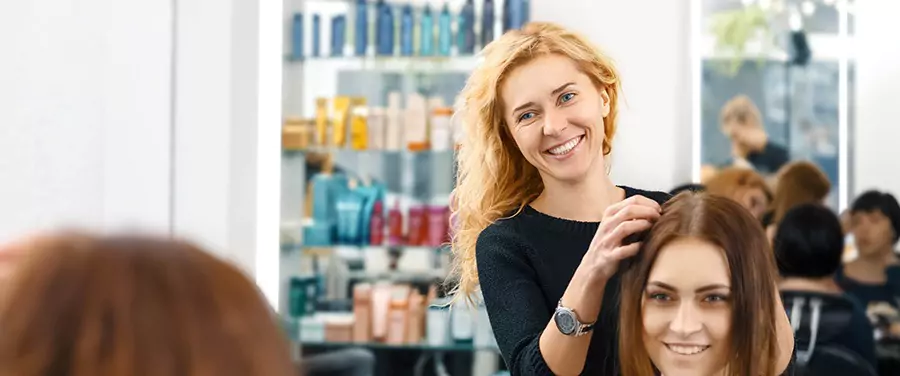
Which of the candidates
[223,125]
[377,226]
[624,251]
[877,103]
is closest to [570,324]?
[624,251]

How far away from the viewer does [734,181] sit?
187 inches

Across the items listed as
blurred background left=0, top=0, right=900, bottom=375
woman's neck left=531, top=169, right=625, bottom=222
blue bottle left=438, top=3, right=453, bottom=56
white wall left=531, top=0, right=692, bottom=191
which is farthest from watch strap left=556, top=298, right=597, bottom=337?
blue bottle left=438, top=3, right=453, bottom=56

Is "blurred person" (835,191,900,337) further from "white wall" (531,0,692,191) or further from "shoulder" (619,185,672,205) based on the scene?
"shoulder" (619,185,672,205)

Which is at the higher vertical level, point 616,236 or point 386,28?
point 386,28

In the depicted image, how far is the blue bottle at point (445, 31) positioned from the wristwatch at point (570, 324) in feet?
11.3

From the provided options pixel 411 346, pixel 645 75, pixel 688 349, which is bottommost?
pixel 411 346

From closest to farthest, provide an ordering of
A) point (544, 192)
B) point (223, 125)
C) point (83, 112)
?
point (544, 192), point (83, 112), point (223, 125)

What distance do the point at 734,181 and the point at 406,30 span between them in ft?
4.84

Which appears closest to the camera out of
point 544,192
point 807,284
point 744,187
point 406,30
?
point 544,192

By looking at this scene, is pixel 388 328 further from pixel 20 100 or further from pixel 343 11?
pixel 20 100

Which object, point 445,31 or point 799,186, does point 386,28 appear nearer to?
point 445,31

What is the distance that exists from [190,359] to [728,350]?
3.17 ft

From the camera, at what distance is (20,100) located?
8.87ft

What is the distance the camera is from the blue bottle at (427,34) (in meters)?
4.77
